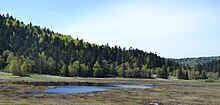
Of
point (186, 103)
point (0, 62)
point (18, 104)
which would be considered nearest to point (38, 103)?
point (18, 104)

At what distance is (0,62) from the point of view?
160625mm

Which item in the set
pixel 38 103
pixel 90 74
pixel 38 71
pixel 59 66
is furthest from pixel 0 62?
pixel 38 103

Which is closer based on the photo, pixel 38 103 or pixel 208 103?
pixel 38 103

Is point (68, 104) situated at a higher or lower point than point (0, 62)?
lower

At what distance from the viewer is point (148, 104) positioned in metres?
58.7

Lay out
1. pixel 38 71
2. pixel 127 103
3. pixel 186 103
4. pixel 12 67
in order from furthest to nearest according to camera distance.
A: pixel 38 71
pixel 12 67
pixel 186 103
pixel 127 103

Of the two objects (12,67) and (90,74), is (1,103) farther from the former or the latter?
(90,74)

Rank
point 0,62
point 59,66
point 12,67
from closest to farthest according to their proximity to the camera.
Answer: point 12,67
point 0,62
point 59,66

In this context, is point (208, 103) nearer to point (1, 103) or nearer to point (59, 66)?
point (1, 103)

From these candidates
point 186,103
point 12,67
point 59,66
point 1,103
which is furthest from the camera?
point 59,66

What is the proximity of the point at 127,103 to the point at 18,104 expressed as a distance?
65.8 feet

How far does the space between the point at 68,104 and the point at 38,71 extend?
122 metres

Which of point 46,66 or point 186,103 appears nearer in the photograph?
point 186,103

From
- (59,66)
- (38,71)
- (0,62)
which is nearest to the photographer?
(0,62)
